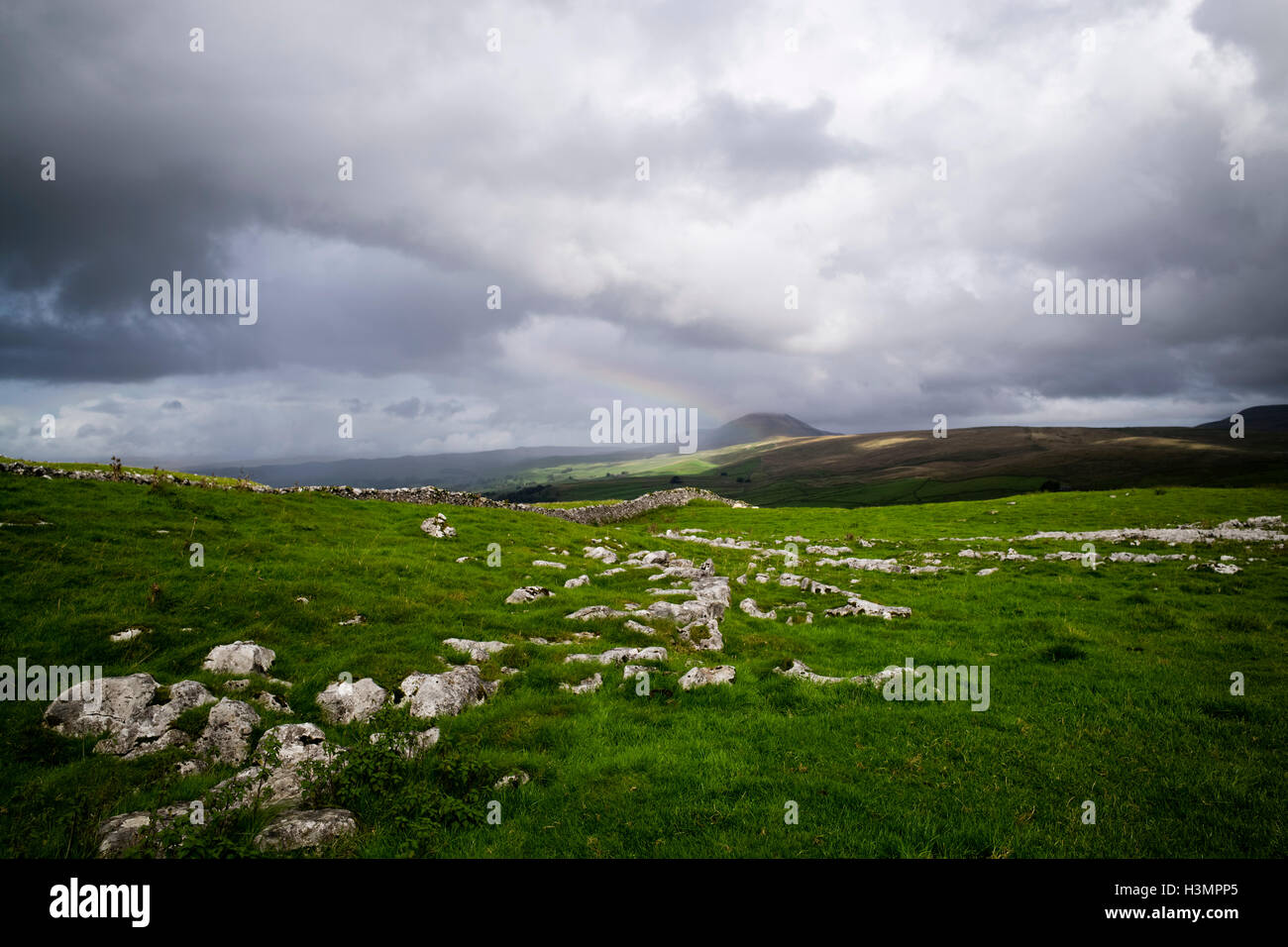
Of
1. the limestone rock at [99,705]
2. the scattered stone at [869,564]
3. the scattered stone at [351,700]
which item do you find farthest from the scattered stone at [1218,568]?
the limestone rock at [99,705]

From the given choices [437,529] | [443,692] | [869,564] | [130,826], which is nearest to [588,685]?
[443,692]

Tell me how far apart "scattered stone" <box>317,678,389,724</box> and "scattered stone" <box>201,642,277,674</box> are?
69.0 inches

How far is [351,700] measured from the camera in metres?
10.0

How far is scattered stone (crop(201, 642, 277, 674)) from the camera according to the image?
1054 centimetres

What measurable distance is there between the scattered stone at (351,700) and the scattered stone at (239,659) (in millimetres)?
1753

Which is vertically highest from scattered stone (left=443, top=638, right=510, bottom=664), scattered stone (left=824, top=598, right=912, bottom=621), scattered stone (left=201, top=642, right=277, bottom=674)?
scattered stone (left=201, top=642, right=277, bottom=674)

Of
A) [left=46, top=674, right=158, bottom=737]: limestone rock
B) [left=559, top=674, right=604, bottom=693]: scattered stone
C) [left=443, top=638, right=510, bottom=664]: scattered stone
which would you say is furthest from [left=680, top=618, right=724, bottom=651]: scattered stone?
[left=46, top=674, right=158, bottom=737]: limestone rock

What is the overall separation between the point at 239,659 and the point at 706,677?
10.1m

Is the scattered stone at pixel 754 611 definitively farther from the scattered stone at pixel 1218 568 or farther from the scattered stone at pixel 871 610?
the scattered stone at pixel 1218 568

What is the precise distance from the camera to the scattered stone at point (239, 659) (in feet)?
34.6

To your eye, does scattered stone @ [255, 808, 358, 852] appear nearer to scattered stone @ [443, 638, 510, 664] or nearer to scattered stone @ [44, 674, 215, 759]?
scattered stone @ [44, 674, 215, 759]

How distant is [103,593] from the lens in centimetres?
1270
